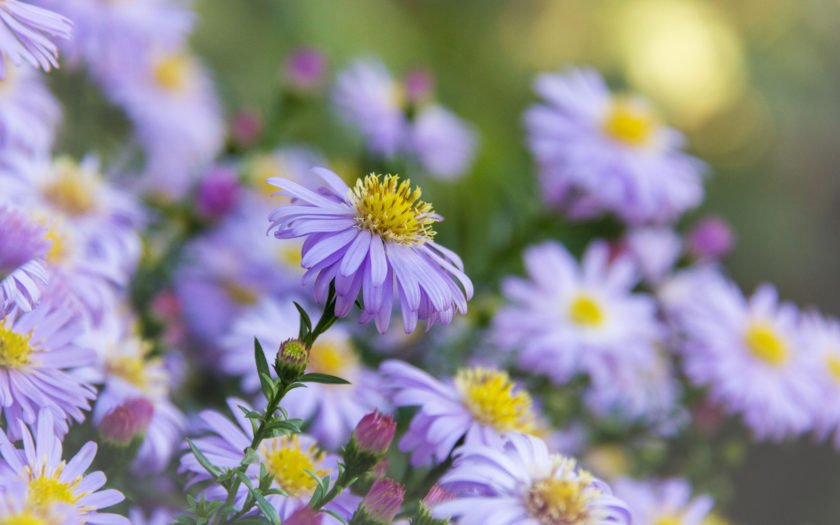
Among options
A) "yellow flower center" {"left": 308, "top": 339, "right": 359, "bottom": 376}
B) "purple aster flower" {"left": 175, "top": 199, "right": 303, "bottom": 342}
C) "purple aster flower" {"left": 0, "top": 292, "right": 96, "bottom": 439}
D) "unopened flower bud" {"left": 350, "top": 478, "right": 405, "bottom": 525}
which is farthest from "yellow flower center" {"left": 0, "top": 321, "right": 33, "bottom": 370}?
"purple aster flower" {"left": 175, "top": 199, "right": 303, "bottom": 342}

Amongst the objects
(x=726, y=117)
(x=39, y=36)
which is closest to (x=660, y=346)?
(x=39, y=36)

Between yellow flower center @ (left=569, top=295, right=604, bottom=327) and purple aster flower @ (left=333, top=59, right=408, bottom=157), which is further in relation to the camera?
purple aster flower @ (left=333, top=59, right=408, bottom=157)

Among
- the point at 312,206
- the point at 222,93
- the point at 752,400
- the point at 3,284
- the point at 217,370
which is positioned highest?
the point at 222,93

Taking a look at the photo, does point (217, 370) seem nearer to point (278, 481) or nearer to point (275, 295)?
point (275, 295)

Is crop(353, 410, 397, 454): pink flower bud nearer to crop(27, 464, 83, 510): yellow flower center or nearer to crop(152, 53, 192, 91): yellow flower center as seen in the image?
crop(27, 464, 83, 510): yellow flower center

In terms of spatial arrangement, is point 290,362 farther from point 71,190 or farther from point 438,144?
point 438,144

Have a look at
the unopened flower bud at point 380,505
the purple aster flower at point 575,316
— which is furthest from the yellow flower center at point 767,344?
the unopened flower bud at point 380,505
